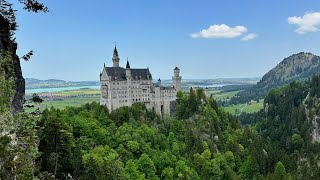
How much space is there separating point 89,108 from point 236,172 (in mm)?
49256

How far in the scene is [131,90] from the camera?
133000 mm

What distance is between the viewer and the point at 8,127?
61.6ft

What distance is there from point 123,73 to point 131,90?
6.45 m

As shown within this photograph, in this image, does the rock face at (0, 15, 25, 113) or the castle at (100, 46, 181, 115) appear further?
the castle at (100, 46, 181, 115)

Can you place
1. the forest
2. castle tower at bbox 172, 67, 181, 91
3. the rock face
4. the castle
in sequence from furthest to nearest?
castle tower at bbox 172, 67, 181, 91 < the castle < the forest < the rock face

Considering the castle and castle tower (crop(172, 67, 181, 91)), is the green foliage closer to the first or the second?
the castle

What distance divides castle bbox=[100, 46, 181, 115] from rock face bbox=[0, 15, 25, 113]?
9913 cm

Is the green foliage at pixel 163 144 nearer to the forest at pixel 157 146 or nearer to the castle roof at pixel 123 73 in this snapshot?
the forest at pixel 157 146

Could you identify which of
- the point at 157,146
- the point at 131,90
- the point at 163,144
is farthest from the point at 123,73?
the point at 157,146

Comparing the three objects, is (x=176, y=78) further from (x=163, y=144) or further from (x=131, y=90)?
(x=163, y=144)

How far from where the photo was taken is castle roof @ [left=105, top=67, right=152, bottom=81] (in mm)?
131000

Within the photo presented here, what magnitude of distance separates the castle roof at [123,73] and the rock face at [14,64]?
101 meters

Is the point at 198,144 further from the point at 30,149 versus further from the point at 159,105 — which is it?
the point at 30,149

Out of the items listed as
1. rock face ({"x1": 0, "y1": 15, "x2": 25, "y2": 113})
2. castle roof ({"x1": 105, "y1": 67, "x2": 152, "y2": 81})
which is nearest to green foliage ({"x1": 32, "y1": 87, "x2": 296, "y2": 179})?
castle roof ({"x1": 105, "y1": 67, "x2": 152, "y2": 81})
